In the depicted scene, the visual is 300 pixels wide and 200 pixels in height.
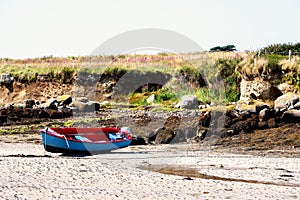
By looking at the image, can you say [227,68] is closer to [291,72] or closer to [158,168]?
[291,72]

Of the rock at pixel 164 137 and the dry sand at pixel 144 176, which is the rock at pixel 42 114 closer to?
the rock at pixel 164 137

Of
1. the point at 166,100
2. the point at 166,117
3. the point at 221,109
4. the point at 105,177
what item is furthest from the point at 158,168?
the point at 166,100

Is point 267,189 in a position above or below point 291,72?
below

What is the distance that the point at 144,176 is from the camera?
44.6ft

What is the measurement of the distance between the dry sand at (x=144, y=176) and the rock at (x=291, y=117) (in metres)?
4.15

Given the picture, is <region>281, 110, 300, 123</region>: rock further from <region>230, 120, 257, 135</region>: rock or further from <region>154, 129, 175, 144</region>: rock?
<region>154, 129, 175, 144</region>: rock

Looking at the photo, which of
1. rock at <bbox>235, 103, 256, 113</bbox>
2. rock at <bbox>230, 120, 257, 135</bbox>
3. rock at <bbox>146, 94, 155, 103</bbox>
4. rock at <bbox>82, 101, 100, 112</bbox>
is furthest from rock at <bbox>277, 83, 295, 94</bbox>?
rock at <bbox>82, 101, 100, 112</bbox>

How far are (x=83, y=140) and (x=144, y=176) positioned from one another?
5385 mm

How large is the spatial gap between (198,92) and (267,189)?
2173 centimetres

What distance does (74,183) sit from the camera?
40.0ft

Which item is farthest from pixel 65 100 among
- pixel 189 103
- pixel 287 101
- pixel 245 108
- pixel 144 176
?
pixel 144 176

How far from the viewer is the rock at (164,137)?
21.8 m

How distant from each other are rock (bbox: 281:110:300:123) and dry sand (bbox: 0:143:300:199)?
4150mm

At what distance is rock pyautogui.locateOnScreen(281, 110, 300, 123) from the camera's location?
2141cm
